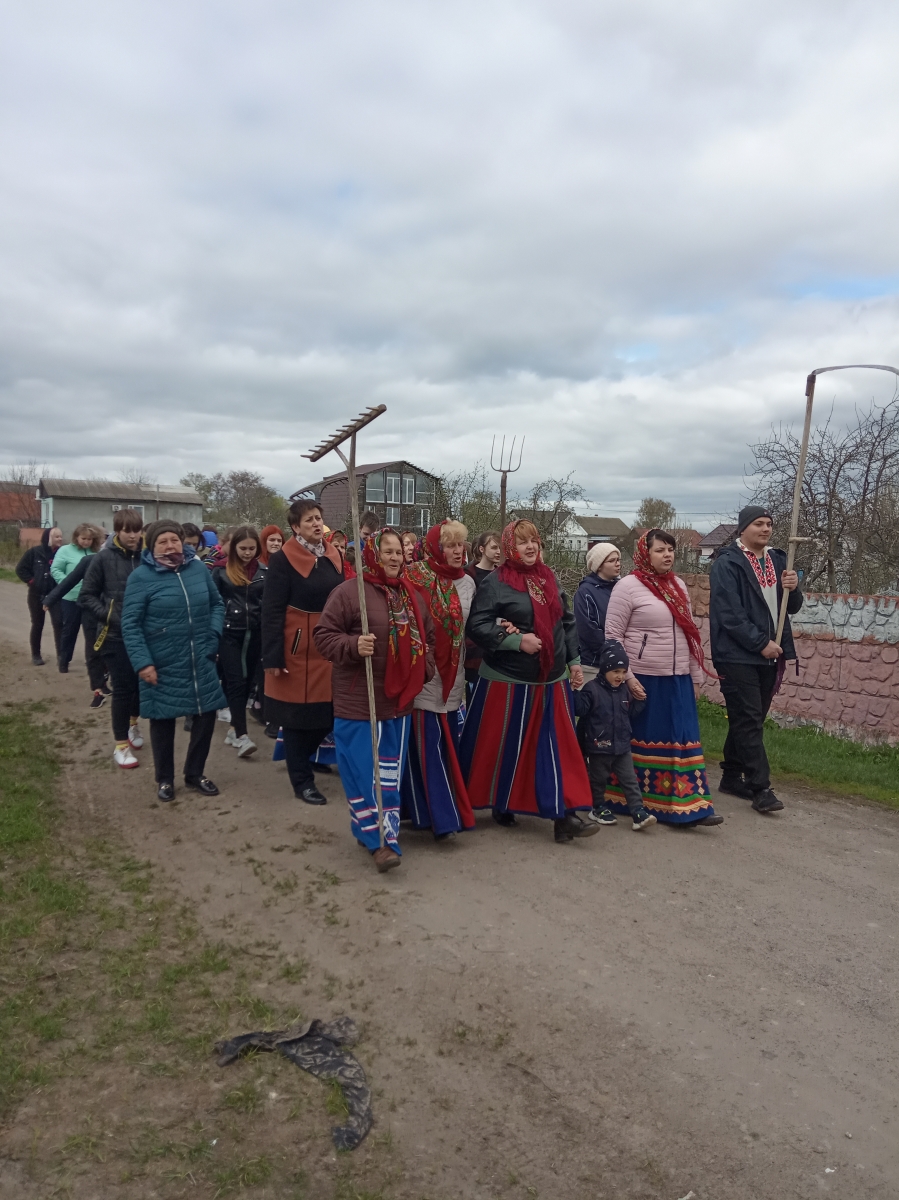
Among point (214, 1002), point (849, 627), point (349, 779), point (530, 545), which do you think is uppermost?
point (530, 545)

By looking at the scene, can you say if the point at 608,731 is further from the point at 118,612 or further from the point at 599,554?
the point at 118,612

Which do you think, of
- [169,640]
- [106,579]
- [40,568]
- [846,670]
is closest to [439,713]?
[169,640]

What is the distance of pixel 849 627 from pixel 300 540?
5.57 meters

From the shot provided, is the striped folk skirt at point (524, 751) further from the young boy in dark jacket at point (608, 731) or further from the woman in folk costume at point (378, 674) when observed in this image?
the woman in folk costume at point (378, 674)

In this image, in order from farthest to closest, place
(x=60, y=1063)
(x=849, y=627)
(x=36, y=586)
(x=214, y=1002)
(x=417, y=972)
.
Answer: (x=36, y=586) < (x=849, y=627) < (x=417, y=972) < (x=214, y=1002) < (x=60, y=1063)

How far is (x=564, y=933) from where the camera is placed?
13.6 ft

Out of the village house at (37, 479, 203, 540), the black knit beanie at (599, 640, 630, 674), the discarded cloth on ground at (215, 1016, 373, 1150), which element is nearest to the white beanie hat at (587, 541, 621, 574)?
the black knit beanie at (599, 640, 630, 674)

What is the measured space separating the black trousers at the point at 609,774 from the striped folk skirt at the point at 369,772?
4.70 feet

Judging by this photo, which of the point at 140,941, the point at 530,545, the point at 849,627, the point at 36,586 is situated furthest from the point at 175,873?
the point at 36,586

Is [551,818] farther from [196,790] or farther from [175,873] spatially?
[196,790]

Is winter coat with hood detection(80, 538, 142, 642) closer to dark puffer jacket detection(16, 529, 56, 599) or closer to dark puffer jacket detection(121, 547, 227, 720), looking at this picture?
dark puffer jacket detection(121, 547, 227, 720)

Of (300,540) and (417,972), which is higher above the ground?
(300,540)

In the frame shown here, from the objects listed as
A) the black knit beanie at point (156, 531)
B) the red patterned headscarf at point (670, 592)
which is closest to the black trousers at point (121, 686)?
the black knit beanie at point (156, 531)

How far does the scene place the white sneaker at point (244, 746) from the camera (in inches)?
286
